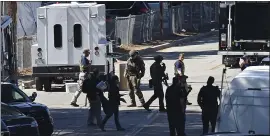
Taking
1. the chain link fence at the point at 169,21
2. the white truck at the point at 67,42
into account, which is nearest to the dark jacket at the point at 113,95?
the white truck at the point at 67,42

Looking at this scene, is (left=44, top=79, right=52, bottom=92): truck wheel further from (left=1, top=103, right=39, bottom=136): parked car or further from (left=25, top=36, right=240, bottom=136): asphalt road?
(left=1, top=103, right=39, bottom=136): parked car

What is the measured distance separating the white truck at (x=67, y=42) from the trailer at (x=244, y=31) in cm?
435

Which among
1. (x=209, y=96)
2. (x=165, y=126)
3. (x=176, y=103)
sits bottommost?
(x=165, y=126)

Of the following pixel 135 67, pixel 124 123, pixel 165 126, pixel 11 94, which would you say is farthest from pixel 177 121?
pixel 135 67

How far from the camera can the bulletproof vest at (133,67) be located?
79.4 feet

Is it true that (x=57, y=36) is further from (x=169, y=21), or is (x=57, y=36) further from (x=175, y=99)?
(x=169, y=21)

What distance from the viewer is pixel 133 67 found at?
79.4ft

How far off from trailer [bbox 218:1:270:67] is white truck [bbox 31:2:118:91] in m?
4.35

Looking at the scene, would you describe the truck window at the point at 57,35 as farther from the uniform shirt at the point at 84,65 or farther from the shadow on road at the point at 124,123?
the shadow on road at the point at 124,123

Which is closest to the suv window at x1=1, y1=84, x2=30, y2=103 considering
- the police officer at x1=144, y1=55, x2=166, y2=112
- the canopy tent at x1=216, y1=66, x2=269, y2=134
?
the police officer at x1=144, y1=55, x2=166, y2=112

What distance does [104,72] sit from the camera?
29.1m

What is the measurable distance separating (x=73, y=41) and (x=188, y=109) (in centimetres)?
672

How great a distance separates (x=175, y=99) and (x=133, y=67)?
6095 millimetres

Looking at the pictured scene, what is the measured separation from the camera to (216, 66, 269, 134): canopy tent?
550 inches
